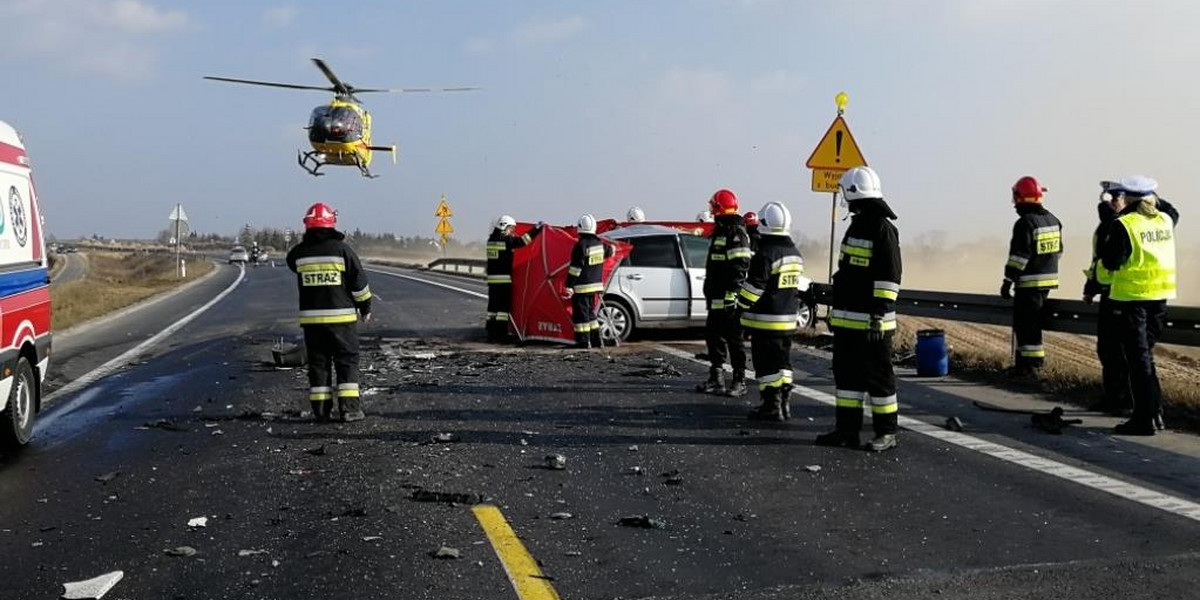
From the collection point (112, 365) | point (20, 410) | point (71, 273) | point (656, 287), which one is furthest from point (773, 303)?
point (71, 273)

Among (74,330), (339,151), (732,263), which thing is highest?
(339,151)

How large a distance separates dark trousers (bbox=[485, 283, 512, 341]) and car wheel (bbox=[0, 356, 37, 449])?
714cm

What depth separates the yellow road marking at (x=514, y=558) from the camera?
156 inches

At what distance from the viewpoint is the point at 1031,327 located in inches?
384

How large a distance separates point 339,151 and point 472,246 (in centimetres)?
9022

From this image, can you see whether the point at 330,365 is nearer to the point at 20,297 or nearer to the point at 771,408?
the point at 20,297

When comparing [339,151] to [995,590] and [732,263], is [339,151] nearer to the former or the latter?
[732,263]

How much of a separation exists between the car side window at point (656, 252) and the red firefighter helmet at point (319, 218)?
6029 mm

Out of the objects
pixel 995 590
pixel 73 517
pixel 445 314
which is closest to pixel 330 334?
pixel 73 517

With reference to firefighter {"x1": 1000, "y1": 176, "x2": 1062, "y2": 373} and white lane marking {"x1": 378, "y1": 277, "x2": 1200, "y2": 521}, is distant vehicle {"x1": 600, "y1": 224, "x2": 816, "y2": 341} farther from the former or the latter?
white lane marking {"x1": 378, "y1": 277, "x2": 1200, "y2": 521}

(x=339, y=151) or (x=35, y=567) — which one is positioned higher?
(x=339, y=151)

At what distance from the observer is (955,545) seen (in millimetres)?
4562

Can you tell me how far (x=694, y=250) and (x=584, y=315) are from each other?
201 cm

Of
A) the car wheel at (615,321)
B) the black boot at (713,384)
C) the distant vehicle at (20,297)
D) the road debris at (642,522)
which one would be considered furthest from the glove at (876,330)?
the car wheel at (615,321)
